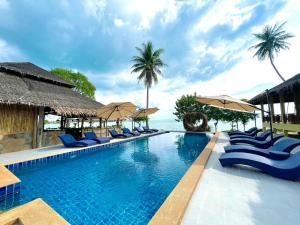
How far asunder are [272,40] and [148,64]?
21098mm

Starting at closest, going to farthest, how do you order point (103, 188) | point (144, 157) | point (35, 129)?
point (103, 188), point (144, 157), point (35, 129)

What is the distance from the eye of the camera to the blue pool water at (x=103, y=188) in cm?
344

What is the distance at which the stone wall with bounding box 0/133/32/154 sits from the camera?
8.42 meters

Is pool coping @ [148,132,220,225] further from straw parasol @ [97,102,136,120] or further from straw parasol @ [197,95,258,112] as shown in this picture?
straw parasol @ [97,102,136,120]

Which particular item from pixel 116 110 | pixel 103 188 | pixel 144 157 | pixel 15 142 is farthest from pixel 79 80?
pixel 103 188

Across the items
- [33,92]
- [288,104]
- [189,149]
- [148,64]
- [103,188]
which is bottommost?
[103,188]

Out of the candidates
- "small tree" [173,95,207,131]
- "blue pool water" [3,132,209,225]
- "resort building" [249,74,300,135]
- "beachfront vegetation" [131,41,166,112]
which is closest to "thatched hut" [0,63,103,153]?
"blue pool water" [3,132,209,225]

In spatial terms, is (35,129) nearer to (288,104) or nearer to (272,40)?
(288,104)

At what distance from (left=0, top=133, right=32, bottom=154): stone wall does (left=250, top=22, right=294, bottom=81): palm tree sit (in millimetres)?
33755

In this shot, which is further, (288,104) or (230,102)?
(288,104)

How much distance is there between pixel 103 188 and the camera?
15.5ft

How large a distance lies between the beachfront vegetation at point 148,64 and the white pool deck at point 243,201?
21218 mm

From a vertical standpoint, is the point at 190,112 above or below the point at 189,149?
→ above

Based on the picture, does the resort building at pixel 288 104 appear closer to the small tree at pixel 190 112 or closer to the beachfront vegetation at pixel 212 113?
the beachfront vegetation at pixel 212 113
